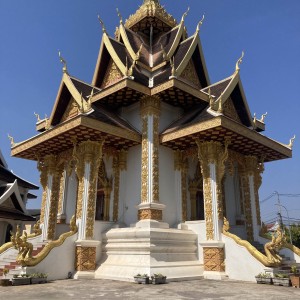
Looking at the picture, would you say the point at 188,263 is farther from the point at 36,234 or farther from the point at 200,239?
the point at 36,234

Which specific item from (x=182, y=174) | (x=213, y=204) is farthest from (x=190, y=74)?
(x=213, y=204)

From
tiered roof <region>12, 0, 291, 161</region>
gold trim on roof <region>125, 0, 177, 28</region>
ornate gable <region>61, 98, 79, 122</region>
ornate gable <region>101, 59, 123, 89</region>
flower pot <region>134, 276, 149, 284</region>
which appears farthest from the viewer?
gold trim on roof <region>125, 0, 177, 28</region>

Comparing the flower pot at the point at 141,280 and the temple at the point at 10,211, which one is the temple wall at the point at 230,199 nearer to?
the flower pot at the point at 141,280

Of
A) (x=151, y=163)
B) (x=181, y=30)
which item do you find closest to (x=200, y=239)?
(x=151, y=163)

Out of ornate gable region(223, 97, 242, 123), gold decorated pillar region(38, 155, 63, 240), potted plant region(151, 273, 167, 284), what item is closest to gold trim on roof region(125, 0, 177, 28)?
ornate gable region(223, 97, 242, 123)

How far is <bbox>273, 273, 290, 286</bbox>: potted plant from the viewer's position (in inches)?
325

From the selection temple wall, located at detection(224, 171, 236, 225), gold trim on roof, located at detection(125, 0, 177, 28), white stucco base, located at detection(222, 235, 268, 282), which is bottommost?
white stucco base, located at detection(222, 235, 268, 282)

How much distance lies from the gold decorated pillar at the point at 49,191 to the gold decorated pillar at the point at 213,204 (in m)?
5.64

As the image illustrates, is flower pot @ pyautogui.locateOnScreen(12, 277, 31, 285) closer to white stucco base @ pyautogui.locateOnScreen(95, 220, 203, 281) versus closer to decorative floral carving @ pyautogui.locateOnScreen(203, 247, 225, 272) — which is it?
white stucco base @ pyautogui.locateOnScreen(95, 220, 203, 281)

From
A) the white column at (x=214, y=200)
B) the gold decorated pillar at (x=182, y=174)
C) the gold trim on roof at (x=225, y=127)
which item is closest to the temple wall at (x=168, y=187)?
the gold decorated pillar at (x=182, y=174)

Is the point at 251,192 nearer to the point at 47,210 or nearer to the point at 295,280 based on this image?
the point at 295,280

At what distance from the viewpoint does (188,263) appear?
9719 millimetres

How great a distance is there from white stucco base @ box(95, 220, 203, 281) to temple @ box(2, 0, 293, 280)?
1.3 inches

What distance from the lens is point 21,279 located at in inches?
321
